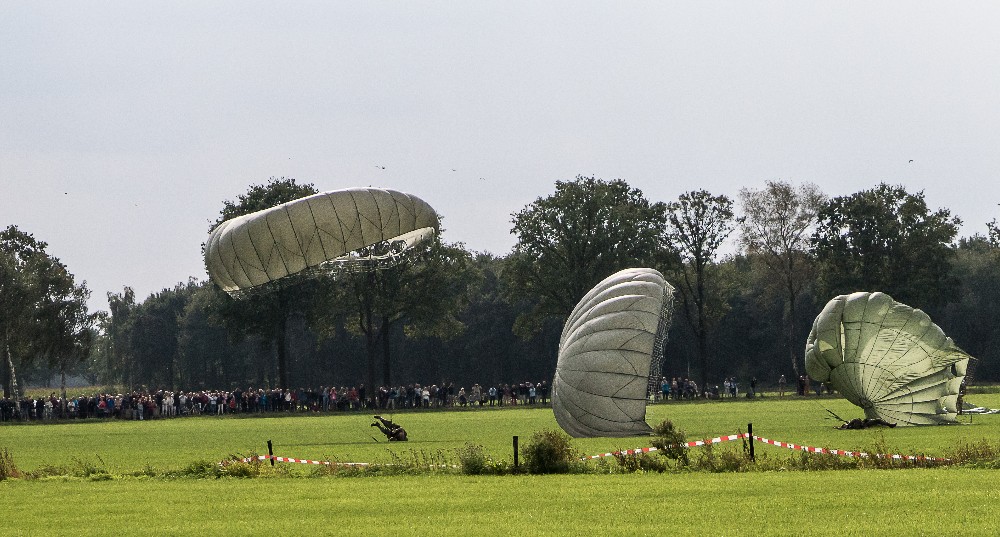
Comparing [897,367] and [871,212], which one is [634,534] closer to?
[897,367]

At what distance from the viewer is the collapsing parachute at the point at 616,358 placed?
35.4 meters

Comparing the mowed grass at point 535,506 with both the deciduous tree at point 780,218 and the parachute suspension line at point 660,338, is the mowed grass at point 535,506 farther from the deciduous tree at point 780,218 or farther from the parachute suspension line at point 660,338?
the deciduous tree at point 780,218

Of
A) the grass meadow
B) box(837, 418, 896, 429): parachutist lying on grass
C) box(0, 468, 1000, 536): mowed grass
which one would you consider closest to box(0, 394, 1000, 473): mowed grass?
the grass meadow

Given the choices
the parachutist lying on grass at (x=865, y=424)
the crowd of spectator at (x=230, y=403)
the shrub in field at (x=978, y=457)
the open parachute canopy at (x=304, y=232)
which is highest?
the open parachute canopy at (x=304, y=232)

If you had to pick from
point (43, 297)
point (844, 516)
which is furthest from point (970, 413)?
point (43, 297)

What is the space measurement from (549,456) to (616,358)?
28.4ft

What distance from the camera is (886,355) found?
41438mm

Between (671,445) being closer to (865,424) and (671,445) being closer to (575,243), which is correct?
(865,424)

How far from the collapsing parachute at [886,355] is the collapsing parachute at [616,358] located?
7.55 meters

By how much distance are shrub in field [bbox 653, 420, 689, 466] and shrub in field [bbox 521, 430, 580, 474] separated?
5.41 ft

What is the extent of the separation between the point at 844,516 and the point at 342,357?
107 meters

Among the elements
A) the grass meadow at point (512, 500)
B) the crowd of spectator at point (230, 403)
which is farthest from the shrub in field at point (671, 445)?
the crowd of spectator at point (230, 403)

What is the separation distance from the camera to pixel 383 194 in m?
45.6

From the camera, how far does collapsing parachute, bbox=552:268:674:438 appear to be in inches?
1394
